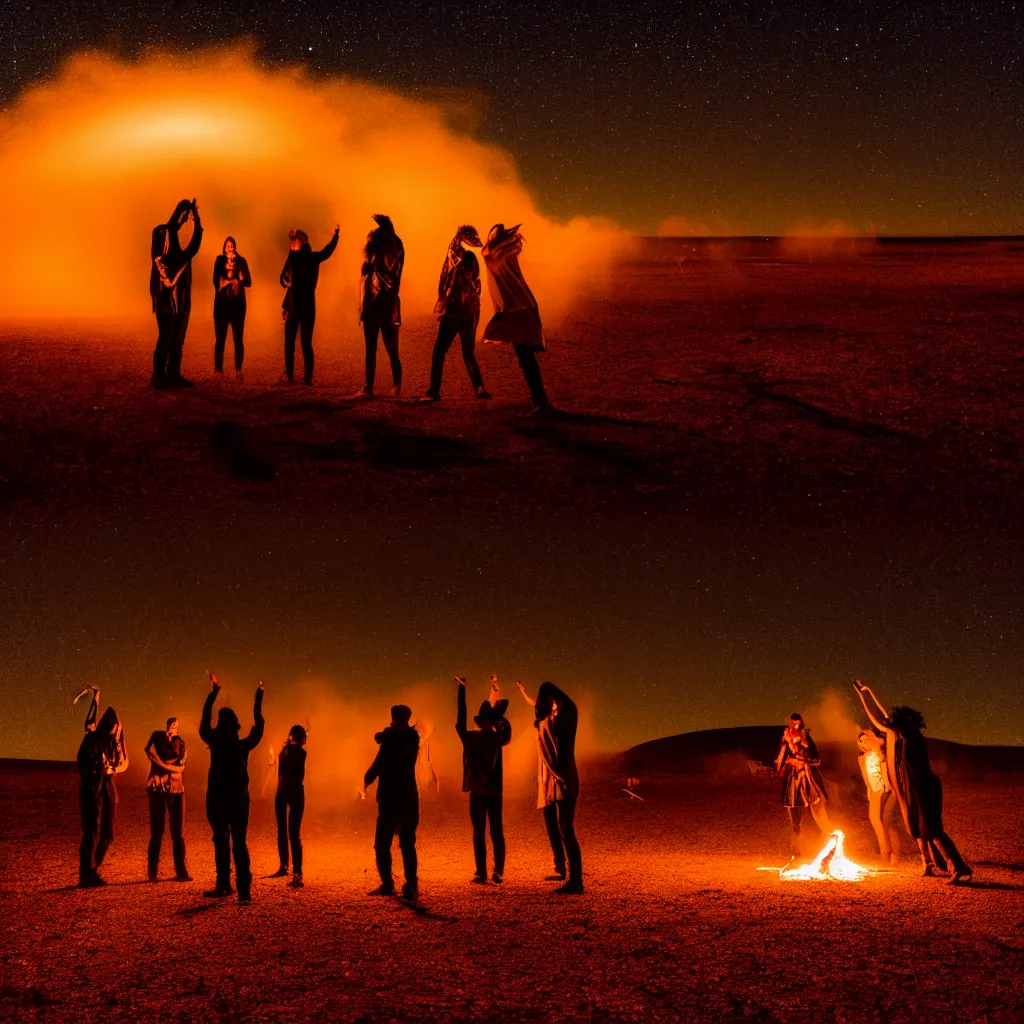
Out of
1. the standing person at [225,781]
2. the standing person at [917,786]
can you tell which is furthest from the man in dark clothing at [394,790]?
the standing person at [917,786]

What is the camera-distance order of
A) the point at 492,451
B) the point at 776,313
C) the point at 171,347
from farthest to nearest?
the point at 776,313, the point at 171,347, the point at 492,451

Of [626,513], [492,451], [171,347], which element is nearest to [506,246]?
[492,451]

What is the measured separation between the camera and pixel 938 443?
52.0 feet

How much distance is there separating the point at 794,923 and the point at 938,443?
8.38 m

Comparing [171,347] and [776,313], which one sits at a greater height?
[776,313]

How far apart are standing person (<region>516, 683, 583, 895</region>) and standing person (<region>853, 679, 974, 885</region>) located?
115 inches

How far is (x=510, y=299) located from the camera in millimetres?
15141

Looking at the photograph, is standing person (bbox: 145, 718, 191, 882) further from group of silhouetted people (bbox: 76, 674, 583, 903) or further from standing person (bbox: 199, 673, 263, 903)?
standing person (bbox: 199, 673, 263, 903)

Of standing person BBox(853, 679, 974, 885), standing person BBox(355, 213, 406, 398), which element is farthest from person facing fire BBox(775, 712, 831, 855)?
standing person BBox(355, 213, 406, 398)

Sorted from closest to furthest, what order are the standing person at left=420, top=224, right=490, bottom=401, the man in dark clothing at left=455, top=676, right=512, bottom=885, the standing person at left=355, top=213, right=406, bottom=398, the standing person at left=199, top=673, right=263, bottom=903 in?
the standing person at left=199, top=673, right=263, bottom=903 < the man in dark clothing at left=455, top=676, right=512, bottom=885 < the standing person at left=420, top=224, right=490, bottom=401 < the standing person at left=355, top=213, right=406, bottom=398

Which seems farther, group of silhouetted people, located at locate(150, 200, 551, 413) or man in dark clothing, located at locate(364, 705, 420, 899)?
group of silhouetted people, located at locate(150, 200, 551, 413)

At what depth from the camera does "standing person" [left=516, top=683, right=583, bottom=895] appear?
10734mm

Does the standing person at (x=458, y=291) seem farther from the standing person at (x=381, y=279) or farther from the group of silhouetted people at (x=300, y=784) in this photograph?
the group of silhouetted people at (x=300, y=784)

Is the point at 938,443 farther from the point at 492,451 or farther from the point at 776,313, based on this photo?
the point at 776,313
